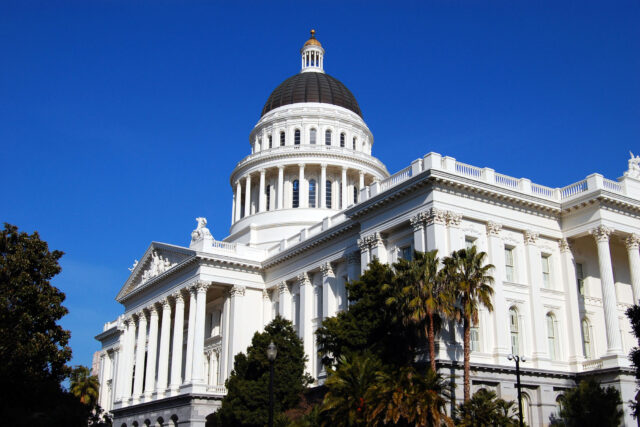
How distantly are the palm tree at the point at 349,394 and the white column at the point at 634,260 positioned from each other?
18538 millimetres

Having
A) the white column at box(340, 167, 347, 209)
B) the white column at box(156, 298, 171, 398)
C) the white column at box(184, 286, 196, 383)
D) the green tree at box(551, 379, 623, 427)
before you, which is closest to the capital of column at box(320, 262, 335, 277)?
the white column at box(184, 286, 196, 383)

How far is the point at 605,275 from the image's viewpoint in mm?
40938

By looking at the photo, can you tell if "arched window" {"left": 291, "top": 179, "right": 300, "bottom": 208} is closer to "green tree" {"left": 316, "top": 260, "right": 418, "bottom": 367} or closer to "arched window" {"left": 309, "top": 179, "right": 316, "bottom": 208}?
"arched window" {"left": 309, "top": 179, "right": 316, "bottom": 208}

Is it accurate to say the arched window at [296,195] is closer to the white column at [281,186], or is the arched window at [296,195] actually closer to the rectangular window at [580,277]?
the white column at [281,186]

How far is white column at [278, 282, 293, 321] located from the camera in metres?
53.8

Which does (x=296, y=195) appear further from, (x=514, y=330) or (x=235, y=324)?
(x=514, y=330)

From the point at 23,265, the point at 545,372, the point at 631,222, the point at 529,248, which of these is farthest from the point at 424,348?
the point at 23,265

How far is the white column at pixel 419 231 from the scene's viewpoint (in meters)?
39.1

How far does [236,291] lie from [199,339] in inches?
180

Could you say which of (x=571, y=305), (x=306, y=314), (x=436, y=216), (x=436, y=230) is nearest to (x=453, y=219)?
(x=436, y=216)

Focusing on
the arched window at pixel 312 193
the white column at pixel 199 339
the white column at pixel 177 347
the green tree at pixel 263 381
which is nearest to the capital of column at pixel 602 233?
the green tree at pixel 263 381

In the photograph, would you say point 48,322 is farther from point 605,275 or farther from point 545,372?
point 605,275

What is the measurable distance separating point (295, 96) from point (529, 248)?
1495 inches

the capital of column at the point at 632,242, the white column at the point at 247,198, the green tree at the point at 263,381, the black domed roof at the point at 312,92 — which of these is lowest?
the green tree at the point at 263,381
